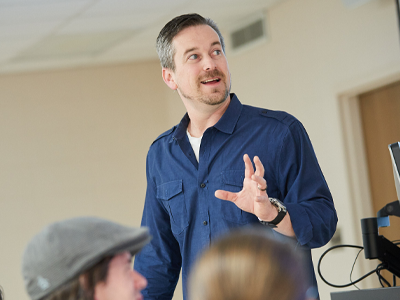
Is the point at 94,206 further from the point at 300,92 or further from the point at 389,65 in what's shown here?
the point at 389,65

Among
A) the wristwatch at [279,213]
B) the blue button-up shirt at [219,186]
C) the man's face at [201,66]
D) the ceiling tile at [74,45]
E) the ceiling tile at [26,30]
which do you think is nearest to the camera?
the wristwatch at [279,213]

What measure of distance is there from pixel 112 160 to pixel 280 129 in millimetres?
4197

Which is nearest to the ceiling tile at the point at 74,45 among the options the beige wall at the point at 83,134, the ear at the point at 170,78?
the beige wall at the point at 83,134

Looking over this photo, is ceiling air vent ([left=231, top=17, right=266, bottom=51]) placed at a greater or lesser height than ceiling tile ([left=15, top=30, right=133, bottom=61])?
lesser

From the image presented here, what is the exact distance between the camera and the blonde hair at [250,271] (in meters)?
0.68

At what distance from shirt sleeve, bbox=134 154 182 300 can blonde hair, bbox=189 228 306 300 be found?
1.23 meters

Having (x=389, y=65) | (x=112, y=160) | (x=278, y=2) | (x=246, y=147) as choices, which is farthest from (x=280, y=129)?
(x=112, y=160)

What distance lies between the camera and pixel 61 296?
0.81 m

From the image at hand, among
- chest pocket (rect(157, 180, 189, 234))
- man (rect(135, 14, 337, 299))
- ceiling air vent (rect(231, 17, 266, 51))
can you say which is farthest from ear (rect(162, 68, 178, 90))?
ceiling air vent (rect(231, 17, 266, 51))

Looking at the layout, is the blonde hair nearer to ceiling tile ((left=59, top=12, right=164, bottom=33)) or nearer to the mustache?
the mustache

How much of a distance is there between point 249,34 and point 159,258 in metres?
→ 3.23

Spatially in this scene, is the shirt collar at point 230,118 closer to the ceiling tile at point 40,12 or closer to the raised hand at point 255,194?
the raised hand at point 255,194

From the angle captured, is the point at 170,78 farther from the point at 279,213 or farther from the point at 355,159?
the point at 355,159

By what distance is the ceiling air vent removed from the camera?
4699 millimetres
